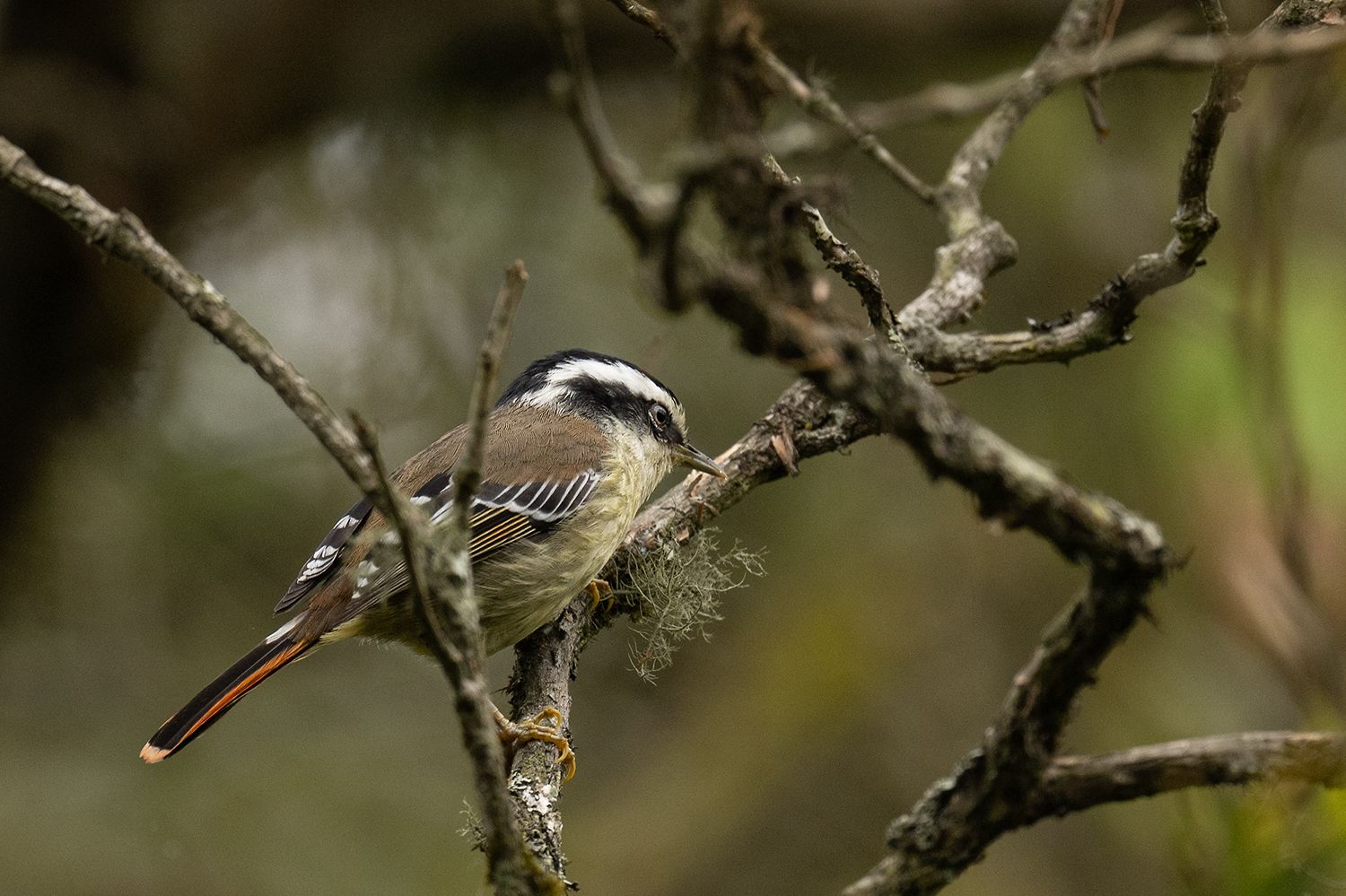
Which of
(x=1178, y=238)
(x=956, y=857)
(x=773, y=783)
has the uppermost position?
(x=773, y=783)

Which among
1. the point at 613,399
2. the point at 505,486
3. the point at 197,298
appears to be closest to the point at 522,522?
the point at 505,486

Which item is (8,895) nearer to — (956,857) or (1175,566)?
(956,857)

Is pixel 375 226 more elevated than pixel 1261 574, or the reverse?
pixel 375 226

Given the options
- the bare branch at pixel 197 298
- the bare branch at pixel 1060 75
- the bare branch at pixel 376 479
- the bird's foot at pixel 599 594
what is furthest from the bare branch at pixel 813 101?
the bird's foot at pixel 599 594

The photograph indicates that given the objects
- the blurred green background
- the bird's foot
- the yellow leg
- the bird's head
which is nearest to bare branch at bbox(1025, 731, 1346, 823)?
the yellow leg

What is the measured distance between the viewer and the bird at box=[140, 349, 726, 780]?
3619 millimetres

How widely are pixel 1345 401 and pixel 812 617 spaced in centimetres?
350

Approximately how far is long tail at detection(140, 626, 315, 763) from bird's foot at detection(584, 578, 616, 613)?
40.0 inches

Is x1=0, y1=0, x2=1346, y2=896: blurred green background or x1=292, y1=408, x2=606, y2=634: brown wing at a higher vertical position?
x1=0, y1=0, x2=1346, y2=896: blurred green background

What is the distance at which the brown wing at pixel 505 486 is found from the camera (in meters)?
4.02

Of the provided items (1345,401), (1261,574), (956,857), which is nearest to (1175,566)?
(956,857)

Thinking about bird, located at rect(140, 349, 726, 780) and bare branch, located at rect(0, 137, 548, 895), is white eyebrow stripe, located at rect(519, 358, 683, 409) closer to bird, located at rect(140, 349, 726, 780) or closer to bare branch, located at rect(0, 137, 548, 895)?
bird, located at rect(140, 349, 726, 780)

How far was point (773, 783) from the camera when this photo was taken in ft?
21.9

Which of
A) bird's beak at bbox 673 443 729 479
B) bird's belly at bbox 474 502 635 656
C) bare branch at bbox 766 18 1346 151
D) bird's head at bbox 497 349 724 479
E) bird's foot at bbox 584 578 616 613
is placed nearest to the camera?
bare branch at bbox 766 18 1346 151
